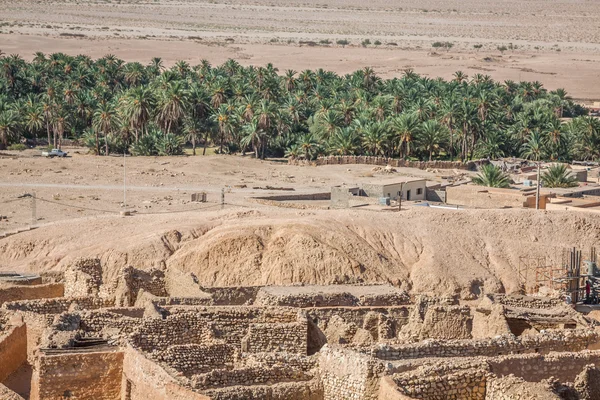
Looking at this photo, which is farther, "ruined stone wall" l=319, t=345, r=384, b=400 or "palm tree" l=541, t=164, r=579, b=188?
"palm tree" l=541, t=164, r=579, b=188

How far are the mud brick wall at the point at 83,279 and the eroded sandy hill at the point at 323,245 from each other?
5.15 meters

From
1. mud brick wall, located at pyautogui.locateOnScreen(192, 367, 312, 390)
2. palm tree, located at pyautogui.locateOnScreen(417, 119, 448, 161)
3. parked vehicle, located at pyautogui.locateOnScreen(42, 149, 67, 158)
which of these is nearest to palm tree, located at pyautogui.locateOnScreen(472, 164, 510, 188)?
palm tree, located at pyautogui.locateOnScreen(417, 119, 448, 161)

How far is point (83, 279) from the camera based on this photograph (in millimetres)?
29500

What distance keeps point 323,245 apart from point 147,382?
61.7 feet

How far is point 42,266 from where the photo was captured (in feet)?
129

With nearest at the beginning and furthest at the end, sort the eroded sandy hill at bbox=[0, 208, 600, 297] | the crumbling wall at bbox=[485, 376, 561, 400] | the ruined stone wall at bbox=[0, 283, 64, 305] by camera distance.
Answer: the crumbling wall at bbox=[485, 376, 561, 400]
the ruined stone wall at bbox=[0, 283, 64, 305]
the eroded sandy hill at bbox=[0, 208, 600, 297]

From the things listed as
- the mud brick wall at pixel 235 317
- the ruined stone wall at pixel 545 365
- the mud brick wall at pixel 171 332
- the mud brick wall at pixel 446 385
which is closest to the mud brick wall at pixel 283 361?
the mud brick wall at pixel 446 385

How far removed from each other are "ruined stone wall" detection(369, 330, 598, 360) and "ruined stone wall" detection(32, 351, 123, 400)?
→ 473cm

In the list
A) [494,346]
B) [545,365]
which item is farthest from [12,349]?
[545,365]

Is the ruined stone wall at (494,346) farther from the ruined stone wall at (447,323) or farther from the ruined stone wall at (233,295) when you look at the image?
the ruined stone wall at (233,295)

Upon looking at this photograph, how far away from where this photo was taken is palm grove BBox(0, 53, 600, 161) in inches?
3155

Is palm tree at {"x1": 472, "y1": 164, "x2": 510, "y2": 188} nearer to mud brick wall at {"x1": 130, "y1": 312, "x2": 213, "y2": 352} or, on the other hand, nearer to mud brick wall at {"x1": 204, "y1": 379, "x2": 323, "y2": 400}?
mud brick wall at {"x1": 130, "y1": 312, "x2": 213, "y2": 352}

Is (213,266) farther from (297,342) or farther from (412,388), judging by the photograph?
(412,388)

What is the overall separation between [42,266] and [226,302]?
40.7ft
